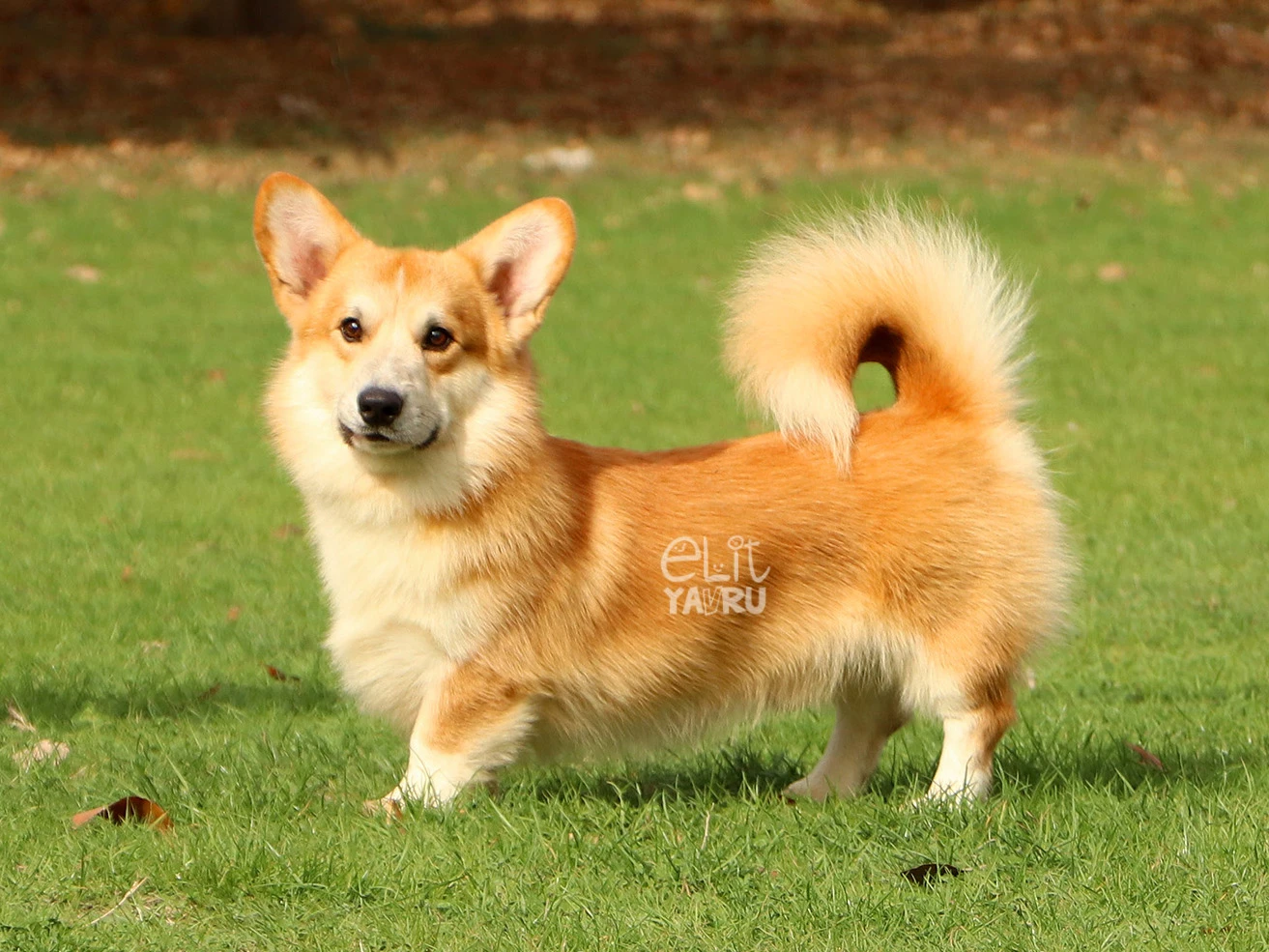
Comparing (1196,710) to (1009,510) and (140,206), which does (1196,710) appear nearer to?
(1009,510)

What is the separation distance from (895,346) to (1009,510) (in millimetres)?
595

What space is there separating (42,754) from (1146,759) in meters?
3.12

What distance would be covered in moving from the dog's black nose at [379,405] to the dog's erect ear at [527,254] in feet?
1.68

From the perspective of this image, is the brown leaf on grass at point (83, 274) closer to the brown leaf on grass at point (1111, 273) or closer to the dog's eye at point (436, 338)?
the brown leaf on grass at point (1111, 273)

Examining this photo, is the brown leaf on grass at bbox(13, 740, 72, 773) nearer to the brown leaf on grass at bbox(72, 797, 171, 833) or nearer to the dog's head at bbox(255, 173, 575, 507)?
the brown leaf on grass at bbox(72, 797, 171, 833)

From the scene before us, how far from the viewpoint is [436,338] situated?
4324 millimetres

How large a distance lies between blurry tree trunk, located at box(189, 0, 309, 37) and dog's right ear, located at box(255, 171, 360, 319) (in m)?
18.9

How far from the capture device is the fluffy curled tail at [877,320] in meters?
4.80

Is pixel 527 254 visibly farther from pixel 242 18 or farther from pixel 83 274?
pixel 242 18

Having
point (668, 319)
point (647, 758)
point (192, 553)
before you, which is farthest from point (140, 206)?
point (647, 758)

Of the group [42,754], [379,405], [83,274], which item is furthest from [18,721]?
[83,274]

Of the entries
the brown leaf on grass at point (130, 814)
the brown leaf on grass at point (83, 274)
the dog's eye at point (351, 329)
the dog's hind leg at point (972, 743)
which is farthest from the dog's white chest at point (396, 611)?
the brown leaf on grass at point (83, 274)

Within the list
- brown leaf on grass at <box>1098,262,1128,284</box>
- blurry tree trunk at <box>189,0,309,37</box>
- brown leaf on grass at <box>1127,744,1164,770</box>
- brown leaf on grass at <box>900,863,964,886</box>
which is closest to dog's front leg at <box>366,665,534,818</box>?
brown leaf on grass at <box>900,863,964,886</box>

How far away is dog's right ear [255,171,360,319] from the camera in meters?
4.52
